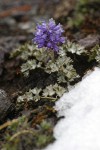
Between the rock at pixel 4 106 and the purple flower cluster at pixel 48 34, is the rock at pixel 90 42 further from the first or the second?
the rock at pixel 4 106

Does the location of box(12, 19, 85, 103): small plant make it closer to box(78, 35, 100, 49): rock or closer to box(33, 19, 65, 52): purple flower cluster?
box(33, 19, 65, 52): purple flower cluster

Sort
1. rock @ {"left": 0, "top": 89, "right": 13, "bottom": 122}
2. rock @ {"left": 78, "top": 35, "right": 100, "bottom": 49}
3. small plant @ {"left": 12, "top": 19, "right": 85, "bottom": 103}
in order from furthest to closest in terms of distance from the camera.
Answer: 1. rock @ {"left": 78, "top": 35, "right": 100, "bottom": 49}
2. small plant @ {"left": 12, "top": 19, "right": 85, "bottom": 103}
3. rock @ {"left": 0, "top": 89, "right": 13, "bottom": 122}

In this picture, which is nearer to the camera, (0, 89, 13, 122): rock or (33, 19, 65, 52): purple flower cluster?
(0, 89, 13, 122): rock

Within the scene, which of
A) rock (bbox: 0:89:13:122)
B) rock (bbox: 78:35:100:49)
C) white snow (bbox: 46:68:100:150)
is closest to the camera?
→ white snow (bbox: 46:68:100:150)

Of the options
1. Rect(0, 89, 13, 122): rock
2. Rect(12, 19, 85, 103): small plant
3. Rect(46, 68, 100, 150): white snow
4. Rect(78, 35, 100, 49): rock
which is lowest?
Rect(46, 68, 100, 150): white snow

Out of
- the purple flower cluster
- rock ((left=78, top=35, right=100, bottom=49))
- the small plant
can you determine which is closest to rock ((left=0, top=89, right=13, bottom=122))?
the small plant

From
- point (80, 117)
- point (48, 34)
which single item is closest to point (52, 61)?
point (48, 34)

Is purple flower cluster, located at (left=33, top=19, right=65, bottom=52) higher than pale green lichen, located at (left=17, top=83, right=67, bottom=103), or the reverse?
purple flower cluster, located at (left=33, top=19, right=65, bottom=52)

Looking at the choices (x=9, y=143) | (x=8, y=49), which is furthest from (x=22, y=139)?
(x=8, y=49)

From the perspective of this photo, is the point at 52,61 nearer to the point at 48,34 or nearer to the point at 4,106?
the point at 48,34

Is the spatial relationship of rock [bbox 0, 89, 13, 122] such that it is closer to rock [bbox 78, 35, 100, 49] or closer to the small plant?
the small plant

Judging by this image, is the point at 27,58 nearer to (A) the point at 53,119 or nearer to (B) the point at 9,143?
(A) the point at 53,119
